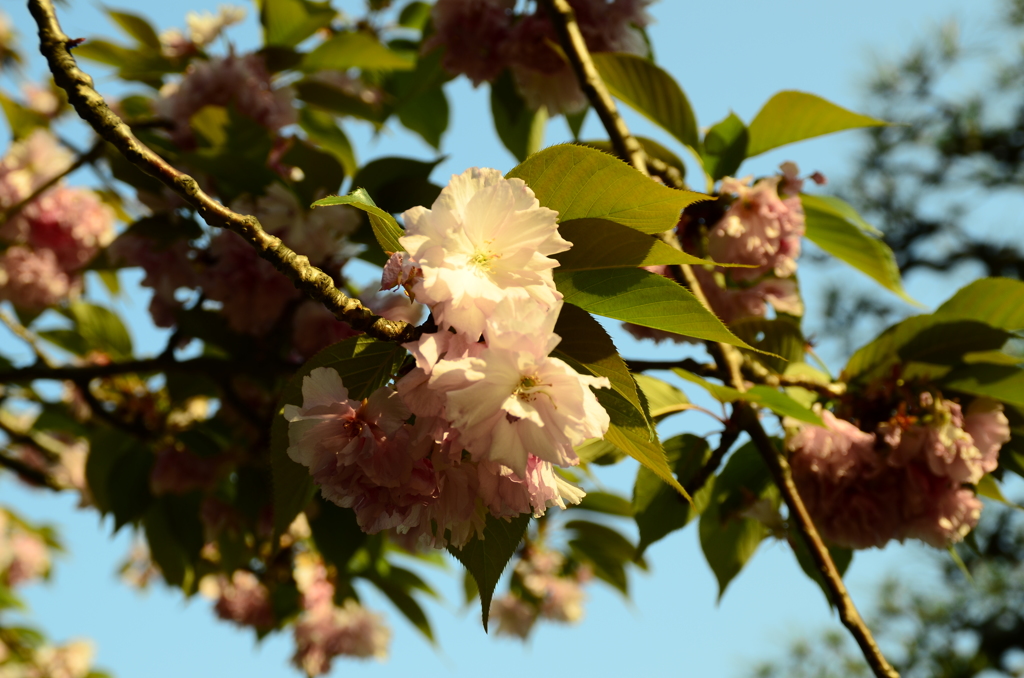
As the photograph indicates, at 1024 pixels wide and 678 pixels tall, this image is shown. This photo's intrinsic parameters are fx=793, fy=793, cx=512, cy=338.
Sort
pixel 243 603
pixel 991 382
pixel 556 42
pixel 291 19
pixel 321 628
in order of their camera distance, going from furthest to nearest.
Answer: pixel 243 603 → pixel 321 628 → pixel 291 19 → pixel 556 42 → pixel 991 382

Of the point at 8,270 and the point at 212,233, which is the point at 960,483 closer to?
the point at 212,233

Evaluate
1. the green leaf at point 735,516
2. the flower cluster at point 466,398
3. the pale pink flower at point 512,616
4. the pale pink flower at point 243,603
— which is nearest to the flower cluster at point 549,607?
the pale pink flower at point 512,616

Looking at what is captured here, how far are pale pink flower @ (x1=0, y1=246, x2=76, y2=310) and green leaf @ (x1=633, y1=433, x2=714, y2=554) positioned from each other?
161 cm

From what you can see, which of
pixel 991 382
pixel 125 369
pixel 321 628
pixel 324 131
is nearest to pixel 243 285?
pixel 125 369

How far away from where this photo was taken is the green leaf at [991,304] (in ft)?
3.75

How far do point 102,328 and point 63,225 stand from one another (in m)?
0.27

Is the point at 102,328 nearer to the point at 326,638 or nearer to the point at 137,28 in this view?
the point at 137,28

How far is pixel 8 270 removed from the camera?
193 cm

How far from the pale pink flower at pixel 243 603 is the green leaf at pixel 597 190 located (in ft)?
7.89

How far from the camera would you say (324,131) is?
1966 mm

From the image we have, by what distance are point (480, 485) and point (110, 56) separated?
168 centimetres

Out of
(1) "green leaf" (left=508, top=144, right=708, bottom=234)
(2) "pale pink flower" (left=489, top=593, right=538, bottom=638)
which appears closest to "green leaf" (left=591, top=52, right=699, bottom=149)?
(1) "green leaf" (left=508, top=144, right=708, bottom=234)

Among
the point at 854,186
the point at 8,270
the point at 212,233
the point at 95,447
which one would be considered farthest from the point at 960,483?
the point at 854,186

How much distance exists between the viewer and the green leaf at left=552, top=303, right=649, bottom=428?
62cm
